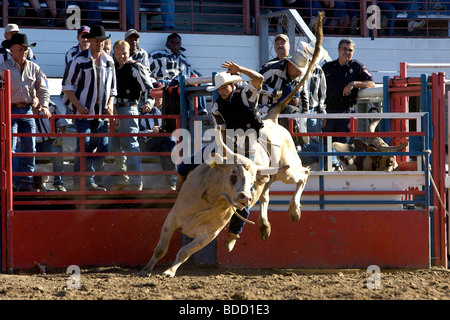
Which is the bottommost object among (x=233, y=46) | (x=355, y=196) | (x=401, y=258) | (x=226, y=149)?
(x=401, y=258)

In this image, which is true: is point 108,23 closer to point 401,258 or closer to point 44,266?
point 44,266

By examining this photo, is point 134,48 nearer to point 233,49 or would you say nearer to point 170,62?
point 170,62

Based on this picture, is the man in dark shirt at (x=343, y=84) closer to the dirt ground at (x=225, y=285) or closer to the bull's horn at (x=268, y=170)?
the dirt ground at (x=225, y=285)

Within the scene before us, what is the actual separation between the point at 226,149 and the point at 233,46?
20.0 feet

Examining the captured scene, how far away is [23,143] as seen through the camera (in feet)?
27.1

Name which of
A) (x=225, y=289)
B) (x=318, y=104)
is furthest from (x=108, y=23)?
(x=225, y=289)

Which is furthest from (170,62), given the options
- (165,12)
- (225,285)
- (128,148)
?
(225,285)

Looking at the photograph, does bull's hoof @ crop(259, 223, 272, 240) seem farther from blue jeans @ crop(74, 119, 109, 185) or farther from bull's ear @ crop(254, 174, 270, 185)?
blue jeans @ crop(74, 119, 109, 185)

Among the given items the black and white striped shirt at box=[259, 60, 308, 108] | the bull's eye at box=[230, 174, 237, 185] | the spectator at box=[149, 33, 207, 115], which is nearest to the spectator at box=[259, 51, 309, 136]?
the black and white striped shirt at box=[259, 60, 308, 108]

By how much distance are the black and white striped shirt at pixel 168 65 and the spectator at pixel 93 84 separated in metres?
2.47

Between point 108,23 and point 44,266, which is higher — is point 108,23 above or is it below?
above

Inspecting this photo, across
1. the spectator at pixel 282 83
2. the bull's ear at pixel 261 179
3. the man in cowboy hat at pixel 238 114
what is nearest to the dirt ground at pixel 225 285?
the man in cowboy hat at pixel 238 114

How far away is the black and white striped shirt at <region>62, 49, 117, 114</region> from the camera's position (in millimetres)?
8758

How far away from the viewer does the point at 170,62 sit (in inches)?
457
